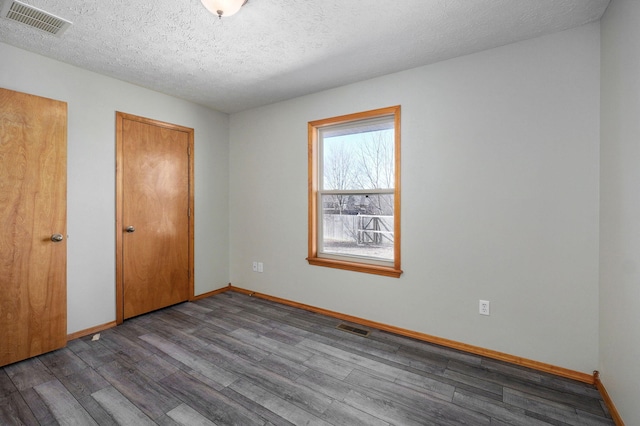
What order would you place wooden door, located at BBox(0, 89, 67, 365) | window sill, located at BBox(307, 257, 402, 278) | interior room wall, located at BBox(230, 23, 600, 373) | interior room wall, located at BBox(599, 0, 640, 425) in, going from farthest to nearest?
1. window sill, located at BBox(307, 257, 402, 278)
2. wooden door, located at BBox(0, 89, 67, 365)
3. interior room wall, located at BBox(230, 23, 600, 373)
4. interior room wall, located at BBox(599, 0, 640, 425)

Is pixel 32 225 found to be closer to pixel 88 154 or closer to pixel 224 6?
pixel 88 154

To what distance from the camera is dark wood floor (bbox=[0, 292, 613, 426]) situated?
1715 millimetres

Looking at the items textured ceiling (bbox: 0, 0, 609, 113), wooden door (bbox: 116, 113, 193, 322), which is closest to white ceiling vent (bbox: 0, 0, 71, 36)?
textured ceiling (bbox: 0, 0, 609, 113)

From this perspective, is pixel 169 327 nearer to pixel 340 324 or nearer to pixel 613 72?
pixel 340 324

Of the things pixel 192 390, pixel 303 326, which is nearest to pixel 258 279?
pixel 303 326

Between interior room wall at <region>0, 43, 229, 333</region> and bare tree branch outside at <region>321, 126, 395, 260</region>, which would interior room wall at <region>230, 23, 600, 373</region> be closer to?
bare tree branch outside at <region>321, 126, 395, 260</region>

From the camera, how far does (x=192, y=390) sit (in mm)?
1960

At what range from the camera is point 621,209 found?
5.47 feet

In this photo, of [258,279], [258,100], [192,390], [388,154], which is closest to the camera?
[192,390]

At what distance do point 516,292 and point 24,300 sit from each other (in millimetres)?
4005

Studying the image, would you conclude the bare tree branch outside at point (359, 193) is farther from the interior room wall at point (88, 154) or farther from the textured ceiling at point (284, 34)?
the interior room wall at point (88, 154)

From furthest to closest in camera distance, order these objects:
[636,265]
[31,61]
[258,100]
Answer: [258,100]
[31,61]
[636,265]

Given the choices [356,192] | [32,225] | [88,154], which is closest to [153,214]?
[88,154]

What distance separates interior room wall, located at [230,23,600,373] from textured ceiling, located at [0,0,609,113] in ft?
0.79
